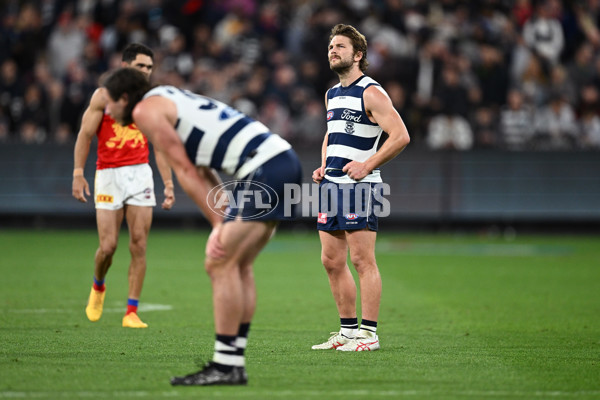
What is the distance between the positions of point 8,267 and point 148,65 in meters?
6.35

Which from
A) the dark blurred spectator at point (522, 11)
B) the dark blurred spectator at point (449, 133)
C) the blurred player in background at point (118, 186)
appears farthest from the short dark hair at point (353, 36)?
the dark blurred spectator at point (522, 11)

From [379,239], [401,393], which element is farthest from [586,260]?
[401,393]

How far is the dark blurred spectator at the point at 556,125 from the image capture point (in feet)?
68.3

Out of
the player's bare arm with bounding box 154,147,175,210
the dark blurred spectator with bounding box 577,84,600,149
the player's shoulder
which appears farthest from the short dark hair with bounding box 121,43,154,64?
the dark blurred spectator with bounding box 577,84,600,149

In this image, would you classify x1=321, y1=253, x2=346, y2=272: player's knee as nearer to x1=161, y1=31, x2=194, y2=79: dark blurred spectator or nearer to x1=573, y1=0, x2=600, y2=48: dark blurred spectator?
x1=161, y1=31, x2=194, y2=79: dark blurred spectator

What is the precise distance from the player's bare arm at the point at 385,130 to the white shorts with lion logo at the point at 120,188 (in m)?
2.54

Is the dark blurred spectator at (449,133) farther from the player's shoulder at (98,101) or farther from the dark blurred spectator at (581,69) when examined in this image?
the player's shoulder at (98,101)

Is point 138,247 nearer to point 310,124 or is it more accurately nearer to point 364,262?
point 364,262

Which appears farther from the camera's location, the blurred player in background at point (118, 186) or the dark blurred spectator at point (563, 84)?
the dark blurred spectator at point (563, 84)

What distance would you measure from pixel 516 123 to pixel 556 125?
88cm

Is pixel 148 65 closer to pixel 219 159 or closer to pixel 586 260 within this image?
pixel 219 159

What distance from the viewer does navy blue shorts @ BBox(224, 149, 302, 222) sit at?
20.7 feet

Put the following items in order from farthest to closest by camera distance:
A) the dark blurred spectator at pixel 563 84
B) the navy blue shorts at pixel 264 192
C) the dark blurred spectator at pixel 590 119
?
1. the dark blurred spectator at pixel 563 84
2. the dark blurred spectator at pixel 590 119
3. the navy blue shorts at pixel 264 192

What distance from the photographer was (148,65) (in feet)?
30.9
